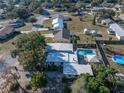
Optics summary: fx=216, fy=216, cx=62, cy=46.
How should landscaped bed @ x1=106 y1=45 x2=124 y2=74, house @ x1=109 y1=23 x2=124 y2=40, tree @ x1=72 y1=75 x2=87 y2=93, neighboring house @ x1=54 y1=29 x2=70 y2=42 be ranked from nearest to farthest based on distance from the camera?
tree @ x1=72 y1=75 x2=87 y2=93
landscaped bed @ x1=106 y1=45 x2=124 y2=74
neighboring house @ x1=54 y1=29 x2=70 y2=42
house @ x1=109 y1=23 x2=124 y2=40

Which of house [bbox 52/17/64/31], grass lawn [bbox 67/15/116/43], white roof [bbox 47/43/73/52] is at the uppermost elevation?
white roof [bbox 47/43/73/52]

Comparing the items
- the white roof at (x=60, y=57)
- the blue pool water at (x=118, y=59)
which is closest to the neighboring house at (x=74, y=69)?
the white roof at (x=60, y=57)

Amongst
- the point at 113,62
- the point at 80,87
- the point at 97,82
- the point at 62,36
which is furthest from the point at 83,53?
the point at 80,87

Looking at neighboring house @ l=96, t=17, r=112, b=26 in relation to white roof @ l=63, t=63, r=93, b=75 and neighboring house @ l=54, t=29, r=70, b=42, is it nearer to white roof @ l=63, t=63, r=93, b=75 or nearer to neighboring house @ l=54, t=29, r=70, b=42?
neighboring house @ l=54, t=29, r=70, b=42

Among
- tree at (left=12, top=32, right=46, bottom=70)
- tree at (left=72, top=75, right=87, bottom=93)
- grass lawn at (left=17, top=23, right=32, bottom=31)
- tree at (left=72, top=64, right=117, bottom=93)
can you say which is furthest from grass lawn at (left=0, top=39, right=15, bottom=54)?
tree at (left=72, top=75, right=87, bottom=93)

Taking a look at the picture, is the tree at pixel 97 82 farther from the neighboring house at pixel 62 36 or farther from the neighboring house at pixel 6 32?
the neighboring house at pixel 6 32

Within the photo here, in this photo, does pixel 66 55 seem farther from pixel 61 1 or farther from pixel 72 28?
pixel 61 1

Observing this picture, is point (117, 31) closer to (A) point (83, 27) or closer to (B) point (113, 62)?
(A) point (83, 27)
